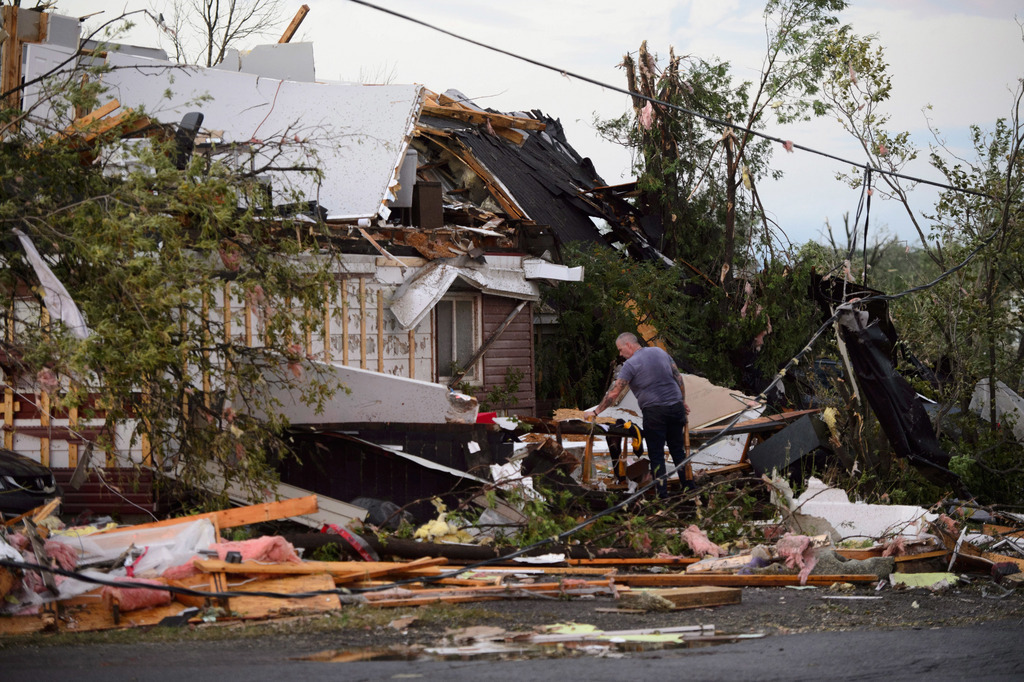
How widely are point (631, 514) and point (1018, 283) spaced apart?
554cm

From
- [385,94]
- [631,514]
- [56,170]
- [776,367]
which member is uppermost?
[385,94]

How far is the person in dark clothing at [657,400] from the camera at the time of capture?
9.41m

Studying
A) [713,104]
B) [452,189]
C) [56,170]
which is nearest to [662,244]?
[713,104]

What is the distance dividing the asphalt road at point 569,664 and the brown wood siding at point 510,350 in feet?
27.9

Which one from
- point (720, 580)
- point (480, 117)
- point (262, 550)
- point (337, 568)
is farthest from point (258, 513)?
point (480, 117)

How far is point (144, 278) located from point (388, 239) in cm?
592

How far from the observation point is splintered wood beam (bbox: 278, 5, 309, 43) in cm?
1481

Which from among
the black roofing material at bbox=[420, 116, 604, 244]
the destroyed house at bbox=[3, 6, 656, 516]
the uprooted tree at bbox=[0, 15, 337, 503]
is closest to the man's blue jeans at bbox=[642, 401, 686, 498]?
the destroyed house at bbox=[3, 6, 656, 516]

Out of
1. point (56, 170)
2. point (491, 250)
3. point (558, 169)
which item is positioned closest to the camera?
point (56, 170)

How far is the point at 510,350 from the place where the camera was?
13914mm

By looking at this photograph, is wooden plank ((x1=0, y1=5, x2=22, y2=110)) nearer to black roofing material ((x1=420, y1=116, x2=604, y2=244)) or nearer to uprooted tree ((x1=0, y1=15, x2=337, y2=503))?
uprooted tree ((x1=0, y1=15, x2=337, y2=503))

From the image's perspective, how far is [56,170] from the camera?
708 cm

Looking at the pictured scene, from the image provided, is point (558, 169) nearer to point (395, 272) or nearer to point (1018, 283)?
point (395, 272)

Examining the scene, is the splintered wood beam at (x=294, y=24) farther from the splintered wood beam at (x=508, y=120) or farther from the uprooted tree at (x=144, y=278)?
the uprooted tree at (x=144, y=278)
